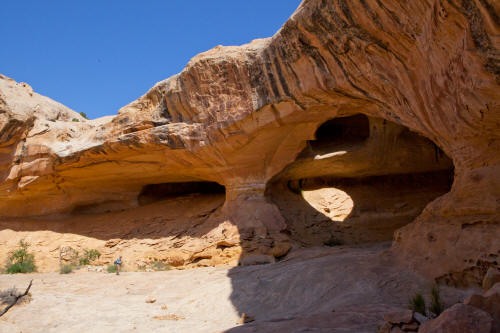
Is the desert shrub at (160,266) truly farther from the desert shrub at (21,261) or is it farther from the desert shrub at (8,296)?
the desert shrub at (8,296)

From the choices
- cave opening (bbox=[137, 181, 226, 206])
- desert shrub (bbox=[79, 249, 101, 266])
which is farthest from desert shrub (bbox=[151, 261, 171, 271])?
cave opening (bbox=[137, 181, 226, 206])

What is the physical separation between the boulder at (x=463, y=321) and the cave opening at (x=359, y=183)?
7084mm

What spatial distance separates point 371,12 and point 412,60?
0.84 meters

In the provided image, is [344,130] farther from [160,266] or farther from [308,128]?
[160,266]

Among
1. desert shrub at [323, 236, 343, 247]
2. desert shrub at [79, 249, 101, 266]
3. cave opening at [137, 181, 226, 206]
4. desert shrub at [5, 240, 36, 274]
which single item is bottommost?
desert shrub at [323, 236, 343, 247]

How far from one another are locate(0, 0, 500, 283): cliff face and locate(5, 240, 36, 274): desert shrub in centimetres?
168

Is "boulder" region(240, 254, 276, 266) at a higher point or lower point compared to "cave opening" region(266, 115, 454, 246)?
lower

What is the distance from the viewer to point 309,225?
9.70 metres

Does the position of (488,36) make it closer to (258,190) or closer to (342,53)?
(342,53)

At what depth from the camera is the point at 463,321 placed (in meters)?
1.93

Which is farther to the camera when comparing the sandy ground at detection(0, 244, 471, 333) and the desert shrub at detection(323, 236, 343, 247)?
the desert shrub at detection(323, 236, 343, 247)

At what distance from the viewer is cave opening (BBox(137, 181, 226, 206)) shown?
1256 centimetres

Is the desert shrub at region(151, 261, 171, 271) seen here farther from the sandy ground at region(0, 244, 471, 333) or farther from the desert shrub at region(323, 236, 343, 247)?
the desert shrub at region(323, 236, 343, 247)

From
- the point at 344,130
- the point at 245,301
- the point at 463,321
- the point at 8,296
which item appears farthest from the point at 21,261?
the point at 463,321
